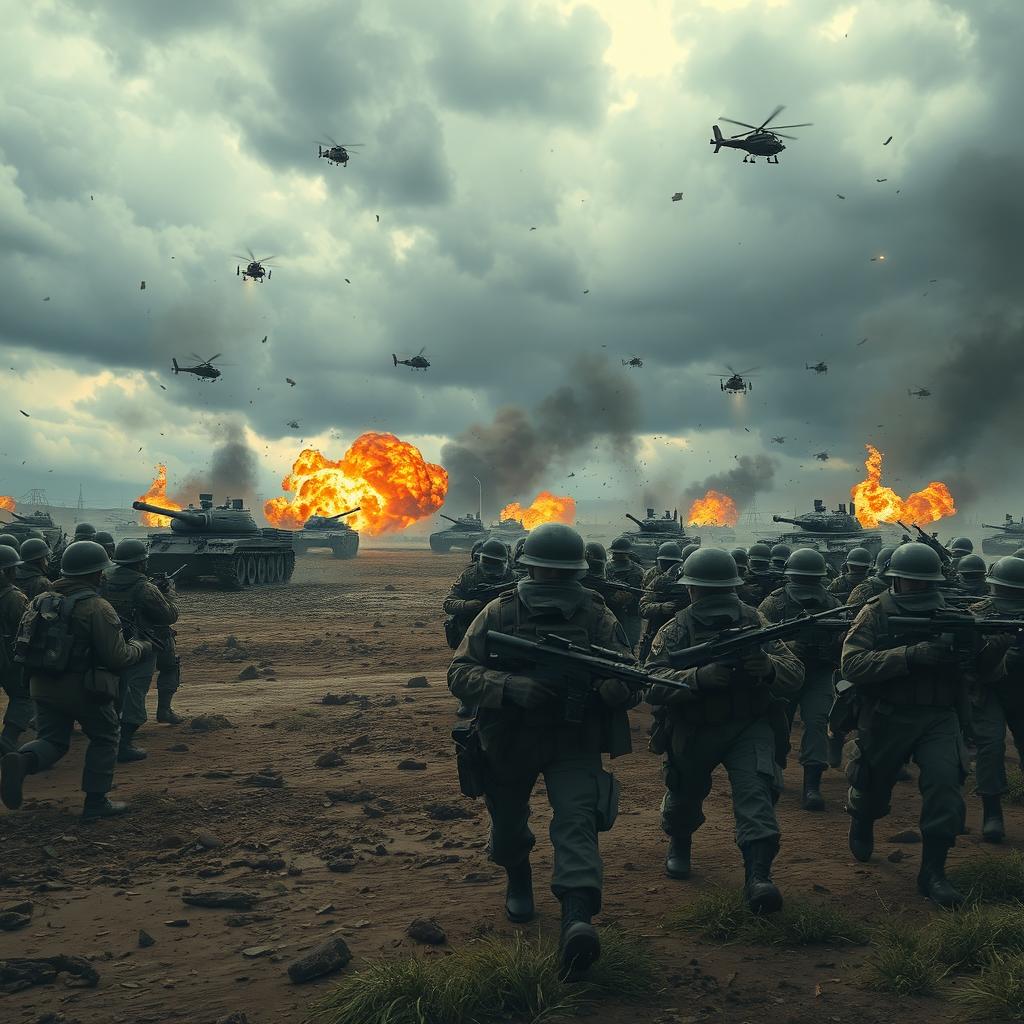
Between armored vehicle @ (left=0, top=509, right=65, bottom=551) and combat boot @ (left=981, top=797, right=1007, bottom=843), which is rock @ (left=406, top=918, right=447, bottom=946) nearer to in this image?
combat boot @ (left=981, top=797, right=1007, bottom=843)

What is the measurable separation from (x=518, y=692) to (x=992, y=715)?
4343 millimetres

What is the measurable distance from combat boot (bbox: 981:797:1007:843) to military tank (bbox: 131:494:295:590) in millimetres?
21696

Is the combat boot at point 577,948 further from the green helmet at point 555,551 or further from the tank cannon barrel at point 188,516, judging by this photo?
the tank cannon barrel at point 188,516

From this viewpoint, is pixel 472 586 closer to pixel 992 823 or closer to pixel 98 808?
pixel 98 808

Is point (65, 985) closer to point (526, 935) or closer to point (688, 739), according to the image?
point (526, 935)

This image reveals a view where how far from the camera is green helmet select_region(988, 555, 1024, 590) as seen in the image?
668 centimetres

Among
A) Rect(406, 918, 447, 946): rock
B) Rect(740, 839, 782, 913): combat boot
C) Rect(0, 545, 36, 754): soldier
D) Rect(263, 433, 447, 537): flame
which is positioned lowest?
Rect(406, 918, 447, 946): rock

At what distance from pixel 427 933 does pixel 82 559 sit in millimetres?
4155

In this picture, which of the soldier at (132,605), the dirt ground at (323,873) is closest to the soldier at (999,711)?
the dirt ground at (323,873)

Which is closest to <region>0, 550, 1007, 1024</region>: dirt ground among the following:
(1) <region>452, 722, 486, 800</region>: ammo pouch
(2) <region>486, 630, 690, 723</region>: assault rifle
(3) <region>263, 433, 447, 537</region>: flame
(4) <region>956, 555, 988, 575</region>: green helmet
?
(1) <region>452, 722, 486, 800</region>: ammo pouch

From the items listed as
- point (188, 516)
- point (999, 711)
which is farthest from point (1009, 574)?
point (188, 516)

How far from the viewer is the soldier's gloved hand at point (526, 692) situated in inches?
166

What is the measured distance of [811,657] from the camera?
7754mm

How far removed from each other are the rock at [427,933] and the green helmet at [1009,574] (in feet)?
16.4
